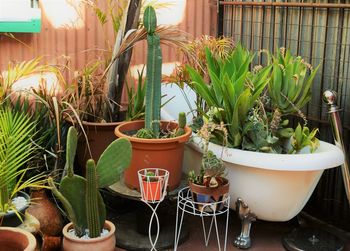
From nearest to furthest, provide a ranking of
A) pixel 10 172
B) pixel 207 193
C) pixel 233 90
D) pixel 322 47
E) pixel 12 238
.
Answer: pixel 12 238, pixel 10 172, pixel 207 193, pixel 233 90, pixel 322 47

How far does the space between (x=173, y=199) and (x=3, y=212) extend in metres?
0.96

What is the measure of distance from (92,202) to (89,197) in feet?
0.12

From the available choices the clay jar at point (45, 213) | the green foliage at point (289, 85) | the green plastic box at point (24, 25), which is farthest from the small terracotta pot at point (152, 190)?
the green plastic box at point (24, 25)

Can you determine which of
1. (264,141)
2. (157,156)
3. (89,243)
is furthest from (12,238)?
(264,141)

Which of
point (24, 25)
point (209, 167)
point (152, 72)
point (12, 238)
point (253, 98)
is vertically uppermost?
point (24, 25)

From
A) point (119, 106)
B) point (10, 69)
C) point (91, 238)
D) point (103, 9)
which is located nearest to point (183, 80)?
point (119, 106)

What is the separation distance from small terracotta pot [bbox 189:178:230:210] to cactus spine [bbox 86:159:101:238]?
0.53 metres

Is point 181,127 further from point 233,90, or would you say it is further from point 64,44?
point 64,44

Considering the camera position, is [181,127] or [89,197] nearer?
[89,197]

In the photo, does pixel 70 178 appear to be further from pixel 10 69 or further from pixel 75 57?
pixel 75 57

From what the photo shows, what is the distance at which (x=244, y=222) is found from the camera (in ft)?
10.3

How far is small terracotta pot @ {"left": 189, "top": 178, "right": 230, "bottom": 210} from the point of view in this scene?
2842mm

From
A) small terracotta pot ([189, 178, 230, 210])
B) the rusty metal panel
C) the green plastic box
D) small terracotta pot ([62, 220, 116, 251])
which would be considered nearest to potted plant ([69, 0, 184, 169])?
the rusty metal panel

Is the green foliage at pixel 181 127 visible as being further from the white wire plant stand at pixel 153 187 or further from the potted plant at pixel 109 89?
the potted plant at pixel 109 89
